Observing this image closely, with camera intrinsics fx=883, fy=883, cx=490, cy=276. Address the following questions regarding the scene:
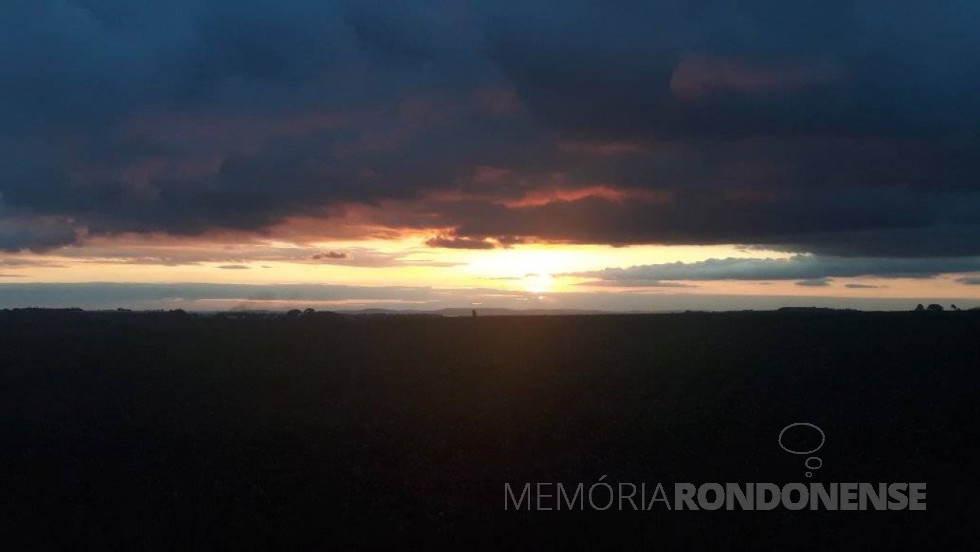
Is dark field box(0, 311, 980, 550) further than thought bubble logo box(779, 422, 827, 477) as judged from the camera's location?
No

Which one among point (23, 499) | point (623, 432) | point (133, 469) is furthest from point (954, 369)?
point (23, 499)

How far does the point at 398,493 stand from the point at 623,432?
773cm

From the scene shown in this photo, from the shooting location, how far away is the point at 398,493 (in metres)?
19.7

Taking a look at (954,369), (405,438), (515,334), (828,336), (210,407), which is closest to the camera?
(405,438)

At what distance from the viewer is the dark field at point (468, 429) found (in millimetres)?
17625

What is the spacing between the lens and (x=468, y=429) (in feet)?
81.9

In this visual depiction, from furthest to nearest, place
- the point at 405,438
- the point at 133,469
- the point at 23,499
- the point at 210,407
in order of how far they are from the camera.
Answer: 1. the point at 210,407
2. the point at 405,438
3. the point at 133,469
4. the point at 23,499

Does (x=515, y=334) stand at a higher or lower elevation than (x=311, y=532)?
higher

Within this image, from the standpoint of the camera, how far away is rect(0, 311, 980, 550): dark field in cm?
1762

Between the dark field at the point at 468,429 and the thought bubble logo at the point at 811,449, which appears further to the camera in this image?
the thought bubble logo at the point at 811,449

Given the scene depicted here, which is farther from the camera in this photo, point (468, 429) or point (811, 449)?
point (468, 429)

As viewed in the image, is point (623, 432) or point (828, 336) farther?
point (828, 336)

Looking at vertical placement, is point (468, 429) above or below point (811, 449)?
above

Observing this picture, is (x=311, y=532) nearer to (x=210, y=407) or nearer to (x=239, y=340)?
(x=210, y=407)
